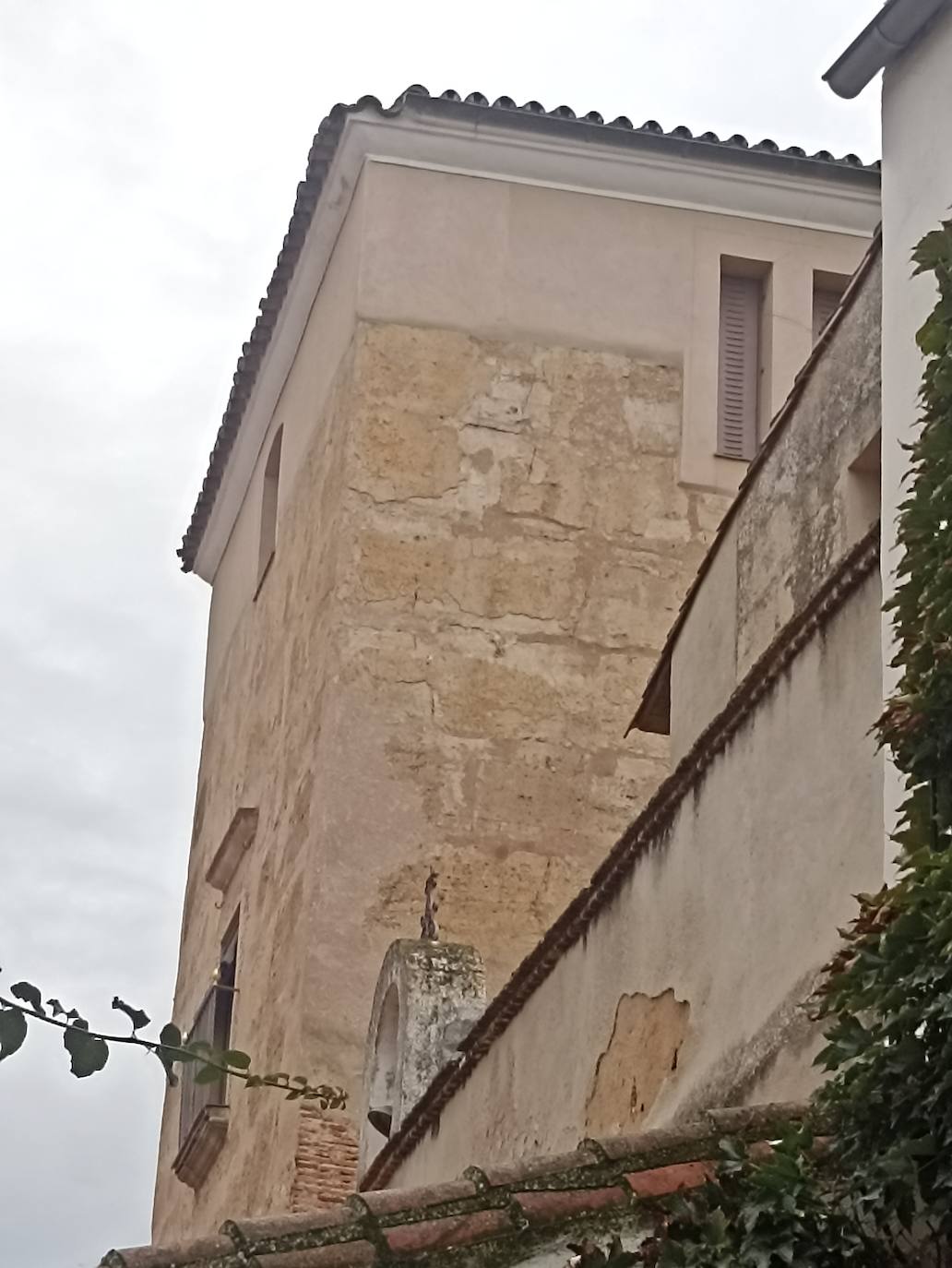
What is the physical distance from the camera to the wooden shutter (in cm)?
1527

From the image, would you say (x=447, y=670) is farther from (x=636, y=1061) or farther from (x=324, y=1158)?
(x=636, y=1061)

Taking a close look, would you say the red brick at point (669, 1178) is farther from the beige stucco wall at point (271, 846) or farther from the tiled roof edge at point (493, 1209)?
the beige stucco wall at point (271, 846)

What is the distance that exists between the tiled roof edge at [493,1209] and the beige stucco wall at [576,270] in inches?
377

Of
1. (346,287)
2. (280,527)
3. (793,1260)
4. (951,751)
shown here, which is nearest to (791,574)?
(951,751)

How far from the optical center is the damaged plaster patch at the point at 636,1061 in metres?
7.82

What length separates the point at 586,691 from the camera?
14.4 meters

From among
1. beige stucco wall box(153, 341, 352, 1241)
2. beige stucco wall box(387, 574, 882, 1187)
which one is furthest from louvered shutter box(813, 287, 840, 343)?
beige stucco wall box(387, 574, 882, 1187)

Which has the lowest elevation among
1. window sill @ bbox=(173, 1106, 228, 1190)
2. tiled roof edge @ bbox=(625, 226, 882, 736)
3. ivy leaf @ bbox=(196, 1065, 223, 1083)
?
ivy leaf @ bbox=(196, 1065, 223, 1083)

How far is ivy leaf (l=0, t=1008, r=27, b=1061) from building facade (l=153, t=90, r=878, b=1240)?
900 centimetres

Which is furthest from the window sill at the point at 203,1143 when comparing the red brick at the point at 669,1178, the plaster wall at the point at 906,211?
the red brick at the point at 669,1178

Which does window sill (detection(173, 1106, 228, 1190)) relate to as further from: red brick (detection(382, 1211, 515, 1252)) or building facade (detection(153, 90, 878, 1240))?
red brick (detection(382, 1211, 515, 1252))

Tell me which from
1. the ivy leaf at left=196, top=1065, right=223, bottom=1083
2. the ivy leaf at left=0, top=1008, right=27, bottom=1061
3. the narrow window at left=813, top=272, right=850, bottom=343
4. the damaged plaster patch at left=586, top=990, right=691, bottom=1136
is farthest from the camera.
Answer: the narrow window at left=813, top=272, right=850, bottom=343

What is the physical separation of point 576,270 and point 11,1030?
1151 cm

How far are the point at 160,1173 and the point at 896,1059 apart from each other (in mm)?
13015
